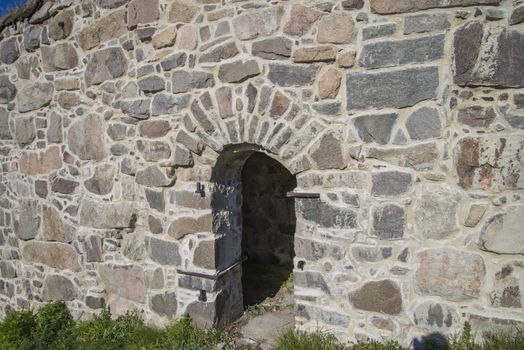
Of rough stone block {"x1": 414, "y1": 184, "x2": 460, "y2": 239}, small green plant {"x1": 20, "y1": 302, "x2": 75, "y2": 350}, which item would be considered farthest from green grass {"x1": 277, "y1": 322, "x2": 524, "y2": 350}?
small green plant {"x1": 20, "y1": 302, "x2": 75, "y2": 350}

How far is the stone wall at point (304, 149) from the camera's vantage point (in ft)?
8.87

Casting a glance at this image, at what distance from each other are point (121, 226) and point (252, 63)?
231cm

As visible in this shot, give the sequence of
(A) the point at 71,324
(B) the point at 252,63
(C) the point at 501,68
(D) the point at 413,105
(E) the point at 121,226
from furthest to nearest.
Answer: (A) the point at 71,324
(E) the point at 121,226
(B) the point at 252,63
(D) the point at 413,105
(C) the point at 501,68

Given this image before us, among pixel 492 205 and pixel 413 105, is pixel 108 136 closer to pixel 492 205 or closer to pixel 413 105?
pixel 413 105

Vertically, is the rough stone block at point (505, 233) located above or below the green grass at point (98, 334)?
above

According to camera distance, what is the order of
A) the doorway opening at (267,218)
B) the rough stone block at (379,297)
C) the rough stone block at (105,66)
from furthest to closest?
the doorway opening at (267,218)
the rough stone block at (105,66)
the rough stone block at (379,297)

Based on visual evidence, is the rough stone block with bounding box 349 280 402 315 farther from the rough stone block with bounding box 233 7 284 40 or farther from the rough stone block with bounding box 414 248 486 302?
the rough stone block with bounding box 233 7 284 40

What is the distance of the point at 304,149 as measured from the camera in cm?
315

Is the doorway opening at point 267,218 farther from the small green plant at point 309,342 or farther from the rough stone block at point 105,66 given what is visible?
the rough stone block at point 105,66

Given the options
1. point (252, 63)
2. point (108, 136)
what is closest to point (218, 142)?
point (252, 63)

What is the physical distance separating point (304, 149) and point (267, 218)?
291cm

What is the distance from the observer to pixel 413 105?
9.29ft

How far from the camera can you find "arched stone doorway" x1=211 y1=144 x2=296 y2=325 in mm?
3779

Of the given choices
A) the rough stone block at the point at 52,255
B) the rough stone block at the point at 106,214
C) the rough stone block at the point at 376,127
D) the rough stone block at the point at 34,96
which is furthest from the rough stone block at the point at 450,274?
the rough stone block at the point at 34,96
